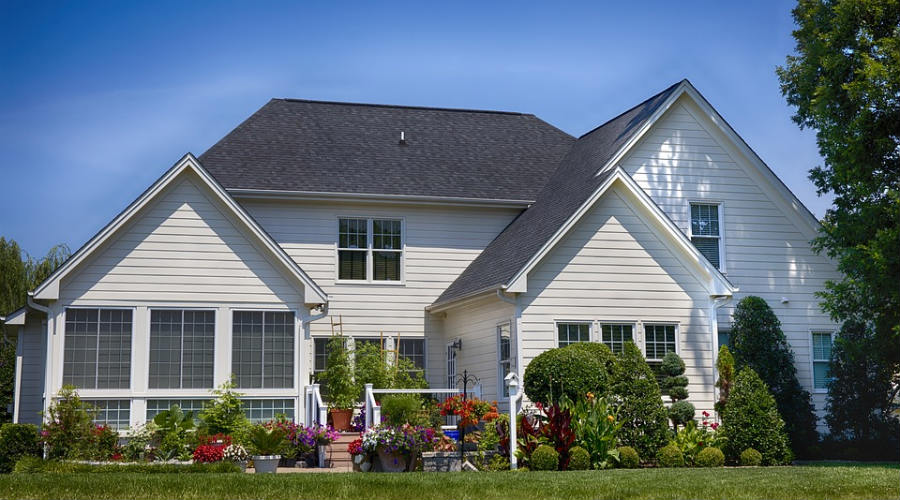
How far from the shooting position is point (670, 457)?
696 inches

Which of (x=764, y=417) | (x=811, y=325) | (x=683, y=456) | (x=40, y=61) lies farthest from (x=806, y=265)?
(x=40, y=61)

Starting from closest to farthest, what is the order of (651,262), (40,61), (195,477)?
1. (195,477)
2. (651,262)
3. (40,61)

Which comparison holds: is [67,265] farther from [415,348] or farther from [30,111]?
[30,111]

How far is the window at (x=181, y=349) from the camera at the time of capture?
1891 centimetres

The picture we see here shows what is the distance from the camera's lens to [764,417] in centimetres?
1848

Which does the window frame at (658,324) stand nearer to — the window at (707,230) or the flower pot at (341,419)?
the window at (707,230)

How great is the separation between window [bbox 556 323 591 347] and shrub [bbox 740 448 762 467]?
4000 mm

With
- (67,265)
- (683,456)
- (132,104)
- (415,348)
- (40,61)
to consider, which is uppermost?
(40,61)

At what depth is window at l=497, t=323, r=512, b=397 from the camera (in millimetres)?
20131

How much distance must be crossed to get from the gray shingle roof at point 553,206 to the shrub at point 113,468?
7.08 meters

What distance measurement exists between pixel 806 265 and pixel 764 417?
649cm

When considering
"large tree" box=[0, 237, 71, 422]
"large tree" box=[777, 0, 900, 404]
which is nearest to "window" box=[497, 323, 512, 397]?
"large tree" box=[777, 0, 900, 404]

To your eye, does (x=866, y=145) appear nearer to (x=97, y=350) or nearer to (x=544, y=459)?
(x=544, y=459)

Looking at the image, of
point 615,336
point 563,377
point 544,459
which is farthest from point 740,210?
point 544,459
